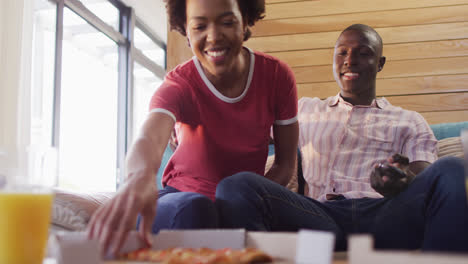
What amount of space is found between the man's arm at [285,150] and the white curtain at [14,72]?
6.45ft

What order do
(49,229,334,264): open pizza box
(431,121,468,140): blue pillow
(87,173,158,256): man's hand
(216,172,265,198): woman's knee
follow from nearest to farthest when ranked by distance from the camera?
(49,229,334,264): open pizza box → (87,173,158,256): man's hand → (216,172,265,198): woman's knee → (431,121,468,140): blue pillow

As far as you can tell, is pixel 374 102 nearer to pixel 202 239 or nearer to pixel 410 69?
pixel 410 69

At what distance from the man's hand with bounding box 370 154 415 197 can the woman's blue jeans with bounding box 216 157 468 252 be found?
0.09ft

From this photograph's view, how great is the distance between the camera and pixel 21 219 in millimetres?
661

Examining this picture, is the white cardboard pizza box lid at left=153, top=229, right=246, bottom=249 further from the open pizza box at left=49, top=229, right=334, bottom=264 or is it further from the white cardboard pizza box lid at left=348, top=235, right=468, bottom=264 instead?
the white cardboard pizza box lid at left=348, top=235, right=468, bottom=264

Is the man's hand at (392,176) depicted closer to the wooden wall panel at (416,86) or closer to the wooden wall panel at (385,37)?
the wooden wall panel at (416,86)

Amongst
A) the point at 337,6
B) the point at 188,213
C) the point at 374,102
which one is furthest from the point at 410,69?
the point at 188,213

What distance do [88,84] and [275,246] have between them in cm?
460

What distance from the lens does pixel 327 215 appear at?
Result: 1.27 metres

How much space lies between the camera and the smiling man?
3.37 feet

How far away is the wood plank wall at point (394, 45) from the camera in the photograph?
7.79ft

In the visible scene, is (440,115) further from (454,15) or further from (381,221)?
(381,221)

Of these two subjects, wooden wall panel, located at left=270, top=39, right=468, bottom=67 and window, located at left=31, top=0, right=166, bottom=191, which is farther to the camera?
window, located at left=31, top=0, right=166, bottom=191

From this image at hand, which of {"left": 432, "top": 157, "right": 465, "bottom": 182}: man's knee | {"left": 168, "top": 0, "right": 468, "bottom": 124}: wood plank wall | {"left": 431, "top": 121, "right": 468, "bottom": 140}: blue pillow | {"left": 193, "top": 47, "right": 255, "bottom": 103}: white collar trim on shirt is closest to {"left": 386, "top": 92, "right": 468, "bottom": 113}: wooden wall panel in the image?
{"left": 168, "top": 0, "right": 468, "bottom": 124}: wood plank wall
